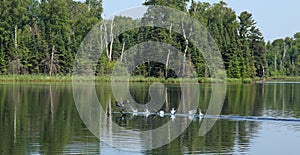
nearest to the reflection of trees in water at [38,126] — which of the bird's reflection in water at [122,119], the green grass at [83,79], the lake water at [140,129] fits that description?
the lake water at [140,129]

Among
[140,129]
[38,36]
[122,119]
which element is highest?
[38,36]

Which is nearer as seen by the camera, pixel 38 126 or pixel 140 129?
pixel 38 126

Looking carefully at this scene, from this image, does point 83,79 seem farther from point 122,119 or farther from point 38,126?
point 38,126

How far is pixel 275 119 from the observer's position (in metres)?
26.3

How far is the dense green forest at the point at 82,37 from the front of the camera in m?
68.1

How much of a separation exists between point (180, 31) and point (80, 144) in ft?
178

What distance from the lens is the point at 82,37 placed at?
246 ft

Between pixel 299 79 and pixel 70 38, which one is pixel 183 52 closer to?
pixel 70 38

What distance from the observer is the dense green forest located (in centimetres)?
6812

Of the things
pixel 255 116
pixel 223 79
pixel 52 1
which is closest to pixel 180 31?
pixel 223 79

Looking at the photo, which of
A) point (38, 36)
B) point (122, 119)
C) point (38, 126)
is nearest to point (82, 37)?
point (38, 36)

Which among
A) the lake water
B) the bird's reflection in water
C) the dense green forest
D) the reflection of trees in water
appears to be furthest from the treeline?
the bird's reflection in water

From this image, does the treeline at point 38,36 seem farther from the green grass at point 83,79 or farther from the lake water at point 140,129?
the lake water at point 140,129

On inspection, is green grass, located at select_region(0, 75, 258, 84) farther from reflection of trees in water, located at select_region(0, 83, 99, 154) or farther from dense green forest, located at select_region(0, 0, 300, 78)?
reflection of trees in water, located at select_region(0, 83, 99, 154)
